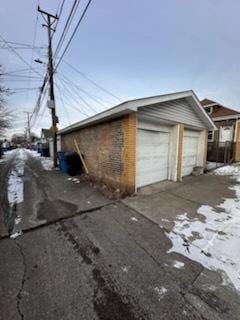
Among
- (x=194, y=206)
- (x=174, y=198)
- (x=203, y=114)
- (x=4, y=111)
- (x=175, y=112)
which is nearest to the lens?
(x=194, y=206)

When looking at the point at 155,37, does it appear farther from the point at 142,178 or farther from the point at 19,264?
the point at 19,264

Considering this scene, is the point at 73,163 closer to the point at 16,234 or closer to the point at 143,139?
the point at 143,139

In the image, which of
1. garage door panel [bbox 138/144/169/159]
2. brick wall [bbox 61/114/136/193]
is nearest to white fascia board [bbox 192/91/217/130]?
garage door panel [bbox 138/144/169/159]

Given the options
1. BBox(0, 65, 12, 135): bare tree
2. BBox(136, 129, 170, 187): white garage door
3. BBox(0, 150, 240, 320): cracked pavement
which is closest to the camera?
BBox(0, 150, 240, 320): cracked pavement

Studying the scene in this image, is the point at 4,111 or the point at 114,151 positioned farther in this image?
the point at 4,111

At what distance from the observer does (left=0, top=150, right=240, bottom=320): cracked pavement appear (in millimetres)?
1541

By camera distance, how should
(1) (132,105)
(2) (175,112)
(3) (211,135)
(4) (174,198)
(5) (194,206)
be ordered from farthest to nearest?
(3) (211,135) < (2) (175,112) < (4) (174,198) < (1) (132,105) < (5) (194,206)

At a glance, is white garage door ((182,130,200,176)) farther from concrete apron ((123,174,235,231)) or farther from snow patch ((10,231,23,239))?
snow patch ((10,231,23,239))

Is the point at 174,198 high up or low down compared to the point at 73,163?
down

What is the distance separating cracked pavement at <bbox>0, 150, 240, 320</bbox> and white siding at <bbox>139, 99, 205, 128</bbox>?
140 inches

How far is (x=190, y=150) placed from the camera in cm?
771

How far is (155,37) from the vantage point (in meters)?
7.48

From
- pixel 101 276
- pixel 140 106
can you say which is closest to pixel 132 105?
pixel 140 106

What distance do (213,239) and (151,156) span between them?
11.4 feet
